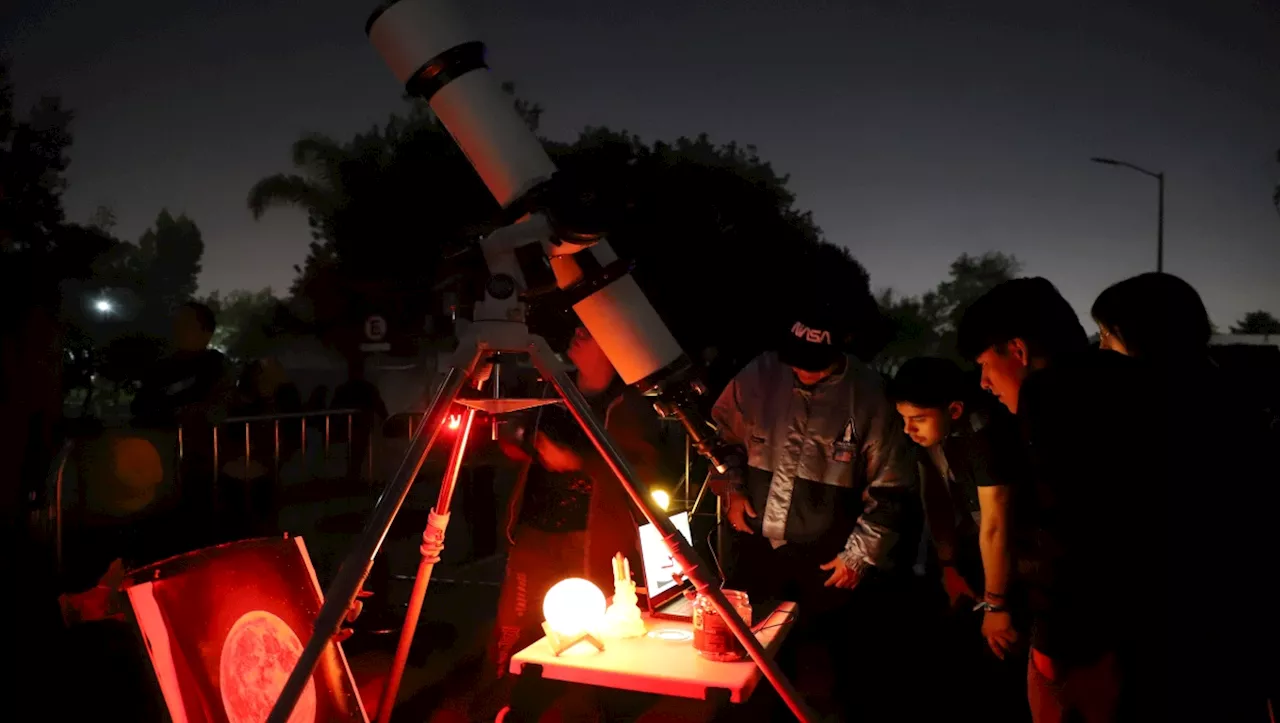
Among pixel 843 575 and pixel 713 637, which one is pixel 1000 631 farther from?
pixel 713 637

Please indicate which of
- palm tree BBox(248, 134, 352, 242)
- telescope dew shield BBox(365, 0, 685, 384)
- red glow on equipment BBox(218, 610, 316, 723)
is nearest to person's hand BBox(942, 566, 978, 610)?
telescope dew shield BBox(365, 0, 685, 384)

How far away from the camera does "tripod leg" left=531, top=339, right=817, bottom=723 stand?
2.05m

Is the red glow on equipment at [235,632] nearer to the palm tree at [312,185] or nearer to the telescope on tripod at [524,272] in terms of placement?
the telescope on tripod at [524,272]

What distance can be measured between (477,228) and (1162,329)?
1.67m

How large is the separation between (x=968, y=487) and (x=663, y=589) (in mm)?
1314

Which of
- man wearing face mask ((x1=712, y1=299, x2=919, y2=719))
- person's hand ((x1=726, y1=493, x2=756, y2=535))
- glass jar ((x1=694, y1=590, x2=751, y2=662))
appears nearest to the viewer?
glass jar ((x1=694, y1=590, x2=751, y2=662))

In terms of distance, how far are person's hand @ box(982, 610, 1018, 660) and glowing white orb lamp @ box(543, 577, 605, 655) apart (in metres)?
1.40

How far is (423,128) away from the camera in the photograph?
1898 cm

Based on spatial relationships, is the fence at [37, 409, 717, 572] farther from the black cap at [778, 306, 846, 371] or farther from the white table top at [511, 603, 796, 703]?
the black cap at [778, 306, 846, 371]

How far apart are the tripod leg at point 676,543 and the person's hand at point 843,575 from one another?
1359mm

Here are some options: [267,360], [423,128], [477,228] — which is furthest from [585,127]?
[477,228]

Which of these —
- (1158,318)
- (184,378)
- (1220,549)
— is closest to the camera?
(1220,549)

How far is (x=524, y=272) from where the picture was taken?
2.10 meters

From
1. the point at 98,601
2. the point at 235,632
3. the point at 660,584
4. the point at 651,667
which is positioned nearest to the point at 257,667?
the point at 235,632
